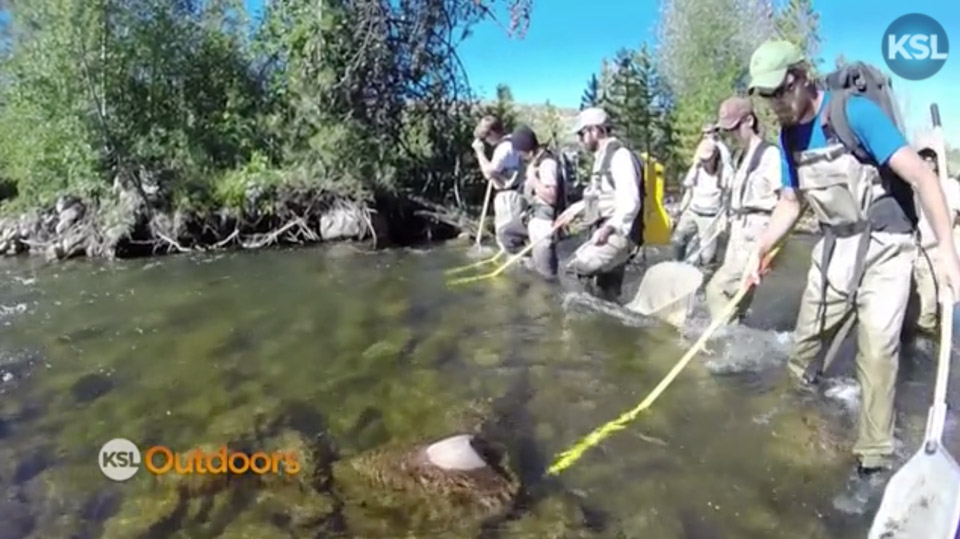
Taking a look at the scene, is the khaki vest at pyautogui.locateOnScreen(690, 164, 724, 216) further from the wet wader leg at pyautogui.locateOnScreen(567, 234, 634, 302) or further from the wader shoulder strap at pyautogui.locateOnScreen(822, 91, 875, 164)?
the wader shoulder strap at pyautogui.locateOnScreen(822, 91, 875, 164)

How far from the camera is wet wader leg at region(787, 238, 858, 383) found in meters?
4.79

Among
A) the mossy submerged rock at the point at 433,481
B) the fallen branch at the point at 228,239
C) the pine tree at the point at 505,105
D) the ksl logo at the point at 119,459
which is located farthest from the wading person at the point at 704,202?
the pine tree at the point at 505,105

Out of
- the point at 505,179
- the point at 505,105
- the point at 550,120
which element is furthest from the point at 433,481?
the point at 550,120

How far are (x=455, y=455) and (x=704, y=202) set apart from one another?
671 centimetres

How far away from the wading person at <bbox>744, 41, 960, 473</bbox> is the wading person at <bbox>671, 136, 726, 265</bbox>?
581 cm

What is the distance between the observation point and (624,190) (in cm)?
796

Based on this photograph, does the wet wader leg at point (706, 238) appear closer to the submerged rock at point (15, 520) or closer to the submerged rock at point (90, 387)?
the submerged rock at point (90, 387)

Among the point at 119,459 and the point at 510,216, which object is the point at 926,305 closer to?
the point at 510,216

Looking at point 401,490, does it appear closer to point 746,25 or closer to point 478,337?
point 478,337

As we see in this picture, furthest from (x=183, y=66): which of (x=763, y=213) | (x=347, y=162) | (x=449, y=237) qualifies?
(x=763, y=213)

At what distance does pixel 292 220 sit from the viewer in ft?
62.0

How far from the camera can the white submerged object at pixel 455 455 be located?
506 centimetres

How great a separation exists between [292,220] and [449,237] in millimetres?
3475

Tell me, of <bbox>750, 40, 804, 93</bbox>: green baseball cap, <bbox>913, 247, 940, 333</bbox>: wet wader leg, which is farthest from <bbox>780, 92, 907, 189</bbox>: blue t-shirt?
<bbox>913, 247, 940, 333</bbox>: wet wader leg
